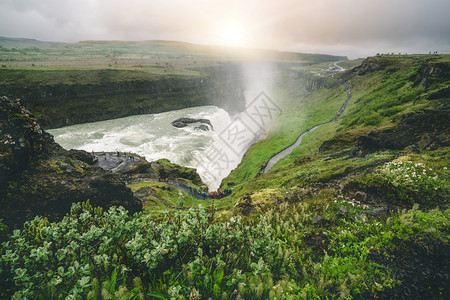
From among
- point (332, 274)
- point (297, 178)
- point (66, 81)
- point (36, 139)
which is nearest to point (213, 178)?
point (297, 178)

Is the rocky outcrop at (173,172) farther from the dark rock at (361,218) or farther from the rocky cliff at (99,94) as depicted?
the rocky cliff at (99,94)

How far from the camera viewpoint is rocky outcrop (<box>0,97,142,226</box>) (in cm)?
894

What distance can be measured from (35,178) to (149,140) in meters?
50.5

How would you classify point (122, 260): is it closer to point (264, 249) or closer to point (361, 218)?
point (264, 249)

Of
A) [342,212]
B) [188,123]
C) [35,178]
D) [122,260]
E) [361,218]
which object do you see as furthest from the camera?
[188,123]

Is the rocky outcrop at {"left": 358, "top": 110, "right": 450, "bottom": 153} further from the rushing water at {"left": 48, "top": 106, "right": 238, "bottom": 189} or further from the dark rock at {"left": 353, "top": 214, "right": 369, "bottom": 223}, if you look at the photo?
the rushing water at {"left": 48, "top": 106, "right": 238, "bottom": 189}

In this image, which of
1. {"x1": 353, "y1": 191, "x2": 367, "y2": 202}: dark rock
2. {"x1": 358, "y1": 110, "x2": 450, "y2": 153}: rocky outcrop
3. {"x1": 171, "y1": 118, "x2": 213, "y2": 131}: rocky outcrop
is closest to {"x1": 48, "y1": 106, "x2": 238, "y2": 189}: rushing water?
{"x1": 171, "y1": 118, "x2": 213, "y2": 131}: rocky outcrop

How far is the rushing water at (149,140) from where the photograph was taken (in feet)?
165

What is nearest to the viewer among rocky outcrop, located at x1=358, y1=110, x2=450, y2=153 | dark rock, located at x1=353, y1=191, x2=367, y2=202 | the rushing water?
dark rock, located at x1=353, y1=191, x2=367, y2=202

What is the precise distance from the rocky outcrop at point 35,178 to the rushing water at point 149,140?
32.1 m

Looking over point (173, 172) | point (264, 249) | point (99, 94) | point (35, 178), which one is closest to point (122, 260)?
point (264, 249)

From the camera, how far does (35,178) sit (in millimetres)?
10250

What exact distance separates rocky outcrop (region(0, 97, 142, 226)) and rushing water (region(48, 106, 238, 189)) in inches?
1264

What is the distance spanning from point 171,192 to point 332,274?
26396 mm
